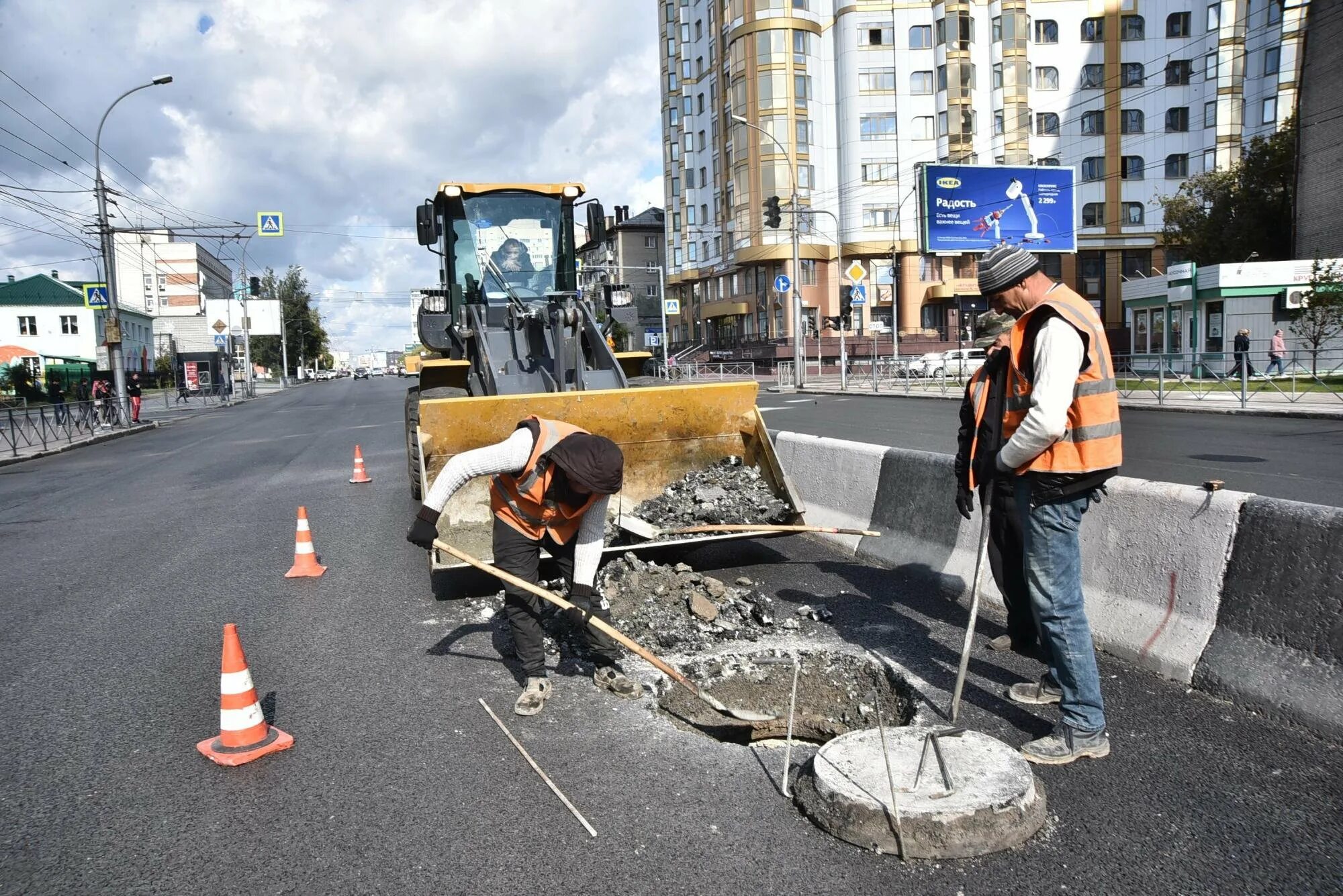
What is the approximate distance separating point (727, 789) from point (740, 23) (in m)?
57.9

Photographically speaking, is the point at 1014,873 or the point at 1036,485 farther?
the point at 1036,485

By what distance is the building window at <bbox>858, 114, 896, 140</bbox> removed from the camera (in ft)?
179

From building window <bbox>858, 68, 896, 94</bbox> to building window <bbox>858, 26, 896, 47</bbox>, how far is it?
1.43 metres

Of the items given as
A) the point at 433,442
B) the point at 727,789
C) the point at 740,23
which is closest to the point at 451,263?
the point at 433,442

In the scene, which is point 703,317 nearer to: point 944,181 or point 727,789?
point 944,181

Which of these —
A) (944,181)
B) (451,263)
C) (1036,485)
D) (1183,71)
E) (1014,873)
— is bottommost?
(1014,873)

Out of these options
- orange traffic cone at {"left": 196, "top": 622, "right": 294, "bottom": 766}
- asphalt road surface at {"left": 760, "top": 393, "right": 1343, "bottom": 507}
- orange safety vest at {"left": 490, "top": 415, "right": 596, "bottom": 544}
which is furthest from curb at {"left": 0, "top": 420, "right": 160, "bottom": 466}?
orange safety vest at {"left": 490, "top": 415, "right": 596, "bottom": 544}

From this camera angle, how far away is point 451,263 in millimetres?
10422

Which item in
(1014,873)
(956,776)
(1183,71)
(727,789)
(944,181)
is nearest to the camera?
(1014,873)

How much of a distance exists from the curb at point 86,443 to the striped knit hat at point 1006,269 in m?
21.0

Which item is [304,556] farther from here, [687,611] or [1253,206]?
[1253,206]

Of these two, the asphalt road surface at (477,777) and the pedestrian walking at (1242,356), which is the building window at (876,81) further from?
the asphalt road surface at (477,777)

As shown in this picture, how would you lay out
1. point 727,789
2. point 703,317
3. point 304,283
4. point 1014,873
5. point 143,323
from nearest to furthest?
point 1014,873, point 727,789, point 703,317, point 143,323, point 304,283

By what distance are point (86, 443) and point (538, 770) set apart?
24108 millimetres
